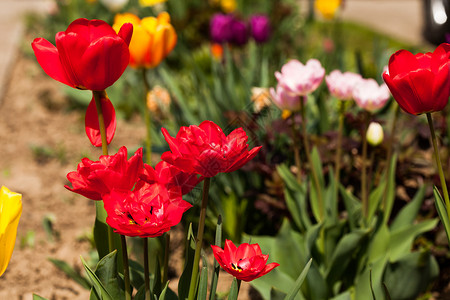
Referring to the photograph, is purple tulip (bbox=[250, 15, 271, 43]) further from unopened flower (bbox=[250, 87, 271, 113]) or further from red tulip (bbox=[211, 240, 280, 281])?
red tulip (bbox=[211, 240, 280, 281])

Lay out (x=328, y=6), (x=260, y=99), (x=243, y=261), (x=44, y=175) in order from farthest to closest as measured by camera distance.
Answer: (x=328, y=6) → (x=44, y=175) → (x=260, y=99) → (x=243, y=261)

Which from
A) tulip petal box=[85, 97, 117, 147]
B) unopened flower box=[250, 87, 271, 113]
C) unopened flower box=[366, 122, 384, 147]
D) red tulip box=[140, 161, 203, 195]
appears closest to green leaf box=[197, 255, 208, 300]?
red tulip box=[140, 161, 203, 195]

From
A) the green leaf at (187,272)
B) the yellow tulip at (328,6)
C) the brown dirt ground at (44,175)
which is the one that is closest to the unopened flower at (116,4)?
the brown dirt ground at (44,175)

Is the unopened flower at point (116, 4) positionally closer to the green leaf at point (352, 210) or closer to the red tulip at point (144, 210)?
the green leaf at point (352, 210)

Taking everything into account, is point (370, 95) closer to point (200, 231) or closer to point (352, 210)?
point (352, 210)

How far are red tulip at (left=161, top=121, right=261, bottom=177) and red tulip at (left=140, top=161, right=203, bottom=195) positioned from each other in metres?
0.06

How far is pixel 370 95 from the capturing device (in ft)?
5.28

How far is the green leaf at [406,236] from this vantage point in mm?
1691

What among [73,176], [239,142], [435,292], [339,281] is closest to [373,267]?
[339,281]

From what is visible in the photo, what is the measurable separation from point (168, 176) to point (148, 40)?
2.72 feet

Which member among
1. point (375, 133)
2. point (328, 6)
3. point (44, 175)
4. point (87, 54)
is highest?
point (87, 54)

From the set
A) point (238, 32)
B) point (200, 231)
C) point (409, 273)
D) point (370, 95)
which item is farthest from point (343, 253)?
point (238, 32)

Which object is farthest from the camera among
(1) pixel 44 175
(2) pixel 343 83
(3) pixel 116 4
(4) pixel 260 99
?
(3) pixel 116 4

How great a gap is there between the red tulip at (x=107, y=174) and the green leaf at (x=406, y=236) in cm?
104
